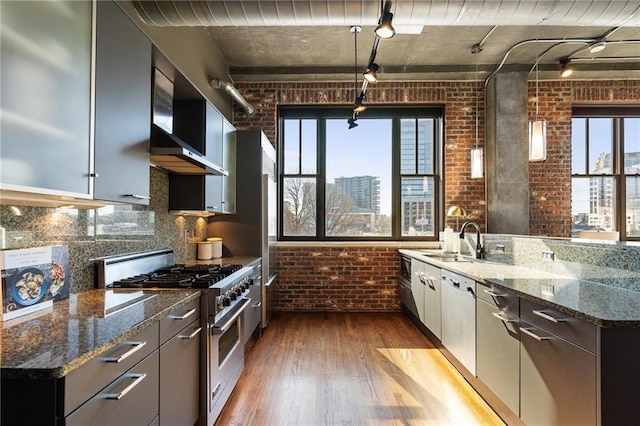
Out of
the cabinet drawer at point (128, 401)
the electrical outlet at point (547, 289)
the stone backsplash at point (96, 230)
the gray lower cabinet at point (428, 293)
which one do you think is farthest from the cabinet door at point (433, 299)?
the cabinet drawer at point (128, 401)

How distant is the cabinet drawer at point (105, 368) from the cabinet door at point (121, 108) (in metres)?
0.69

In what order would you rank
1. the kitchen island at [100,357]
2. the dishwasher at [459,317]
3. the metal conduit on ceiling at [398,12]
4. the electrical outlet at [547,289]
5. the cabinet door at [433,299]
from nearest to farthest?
the kitchen island at [100,357]
the electrical outlet at [547,289]
the metal conduit on ceiling at [398,12]
the dishwasher at [459,317]
the cabinet door at [433,299]

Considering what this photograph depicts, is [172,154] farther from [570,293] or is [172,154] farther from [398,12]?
[570,293]

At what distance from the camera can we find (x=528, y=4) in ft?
7.80

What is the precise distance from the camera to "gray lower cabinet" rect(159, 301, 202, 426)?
1.52 m

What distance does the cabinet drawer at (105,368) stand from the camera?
0.96 meters

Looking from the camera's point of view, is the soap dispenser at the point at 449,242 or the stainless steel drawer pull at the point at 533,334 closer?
the stainless steel drawer pull at the point at 533,334

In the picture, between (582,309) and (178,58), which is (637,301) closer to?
(582,309)

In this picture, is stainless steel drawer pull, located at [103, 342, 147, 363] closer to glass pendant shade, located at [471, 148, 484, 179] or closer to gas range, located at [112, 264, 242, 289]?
gas range, located at [112, 264, 242, 289]

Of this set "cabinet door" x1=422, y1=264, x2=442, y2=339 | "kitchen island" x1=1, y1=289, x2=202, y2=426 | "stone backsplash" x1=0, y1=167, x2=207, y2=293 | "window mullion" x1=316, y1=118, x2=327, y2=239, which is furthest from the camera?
"window mullion" x1=316, y1=118, x2=327, y2=239

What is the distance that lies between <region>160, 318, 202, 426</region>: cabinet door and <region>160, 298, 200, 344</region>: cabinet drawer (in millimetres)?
30

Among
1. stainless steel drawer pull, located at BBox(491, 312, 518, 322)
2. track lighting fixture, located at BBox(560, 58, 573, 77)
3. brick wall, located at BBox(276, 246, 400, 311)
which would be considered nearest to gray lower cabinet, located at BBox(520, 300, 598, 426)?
stainless steel drawer pull, located at BBox(491, 312, 518, 322)

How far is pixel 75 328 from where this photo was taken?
1228 mm

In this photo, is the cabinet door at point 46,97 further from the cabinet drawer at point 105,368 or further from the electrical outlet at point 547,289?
the electrical outlet at point 547,289
